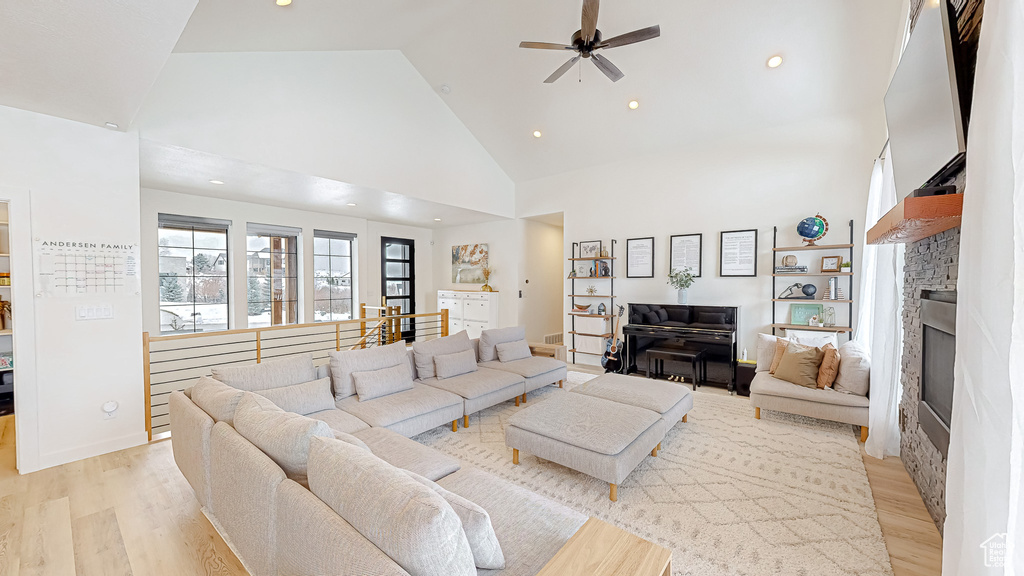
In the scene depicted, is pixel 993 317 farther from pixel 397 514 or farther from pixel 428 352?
pixel 428 352

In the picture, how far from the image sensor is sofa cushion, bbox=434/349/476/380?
3.91m

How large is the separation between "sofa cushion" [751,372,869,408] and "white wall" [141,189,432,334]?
20.3ft

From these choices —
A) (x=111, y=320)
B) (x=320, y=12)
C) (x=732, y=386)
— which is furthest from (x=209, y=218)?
(x=732, y=386)

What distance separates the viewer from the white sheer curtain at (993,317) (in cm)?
84

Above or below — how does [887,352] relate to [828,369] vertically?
above

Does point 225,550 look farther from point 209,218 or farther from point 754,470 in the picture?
point 209,218

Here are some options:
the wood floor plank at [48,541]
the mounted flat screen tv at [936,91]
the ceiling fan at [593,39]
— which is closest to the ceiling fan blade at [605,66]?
the ceiling fan at [593,39]

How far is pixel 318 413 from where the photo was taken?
9.37 feet

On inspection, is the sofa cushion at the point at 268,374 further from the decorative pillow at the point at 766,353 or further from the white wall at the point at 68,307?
the decorative pillow at the point at 766,353

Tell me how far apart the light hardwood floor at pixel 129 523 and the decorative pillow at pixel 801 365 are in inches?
33.1

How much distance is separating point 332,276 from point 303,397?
14.5ft

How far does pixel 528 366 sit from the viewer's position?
14.4 ft

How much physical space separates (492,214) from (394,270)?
2500 millimetres

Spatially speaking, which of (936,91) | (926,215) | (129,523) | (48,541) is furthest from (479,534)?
(936,91)
